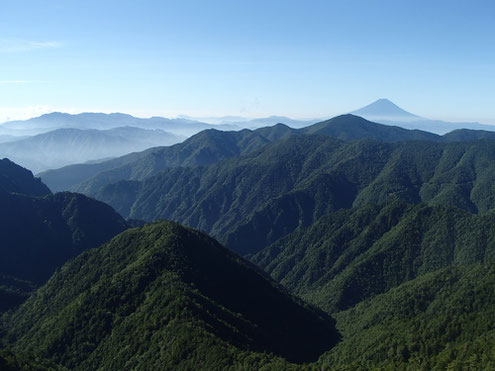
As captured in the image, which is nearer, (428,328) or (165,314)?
(165,314)

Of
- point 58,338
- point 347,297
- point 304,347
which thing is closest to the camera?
point 58,338

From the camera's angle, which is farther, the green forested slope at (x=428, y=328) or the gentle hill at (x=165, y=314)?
the gentle hill at (x=165, y=314)

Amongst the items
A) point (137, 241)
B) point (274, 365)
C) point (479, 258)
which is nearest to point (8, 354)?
point (274, 365)

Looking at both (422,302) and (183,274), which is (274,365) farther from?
(422,302)

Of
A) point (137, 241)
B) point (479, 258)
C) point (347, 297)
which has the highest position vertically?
point (137, 241)

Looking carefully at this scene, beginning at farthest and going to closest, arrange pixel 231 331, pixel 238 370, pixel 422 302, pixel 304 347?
pixel 422 302 < pixel 304 347 < pixel 231 331 < pixel 238 370

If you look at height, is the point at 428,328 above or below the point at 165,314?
below

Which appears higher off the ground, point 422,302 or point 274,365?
point 274,365

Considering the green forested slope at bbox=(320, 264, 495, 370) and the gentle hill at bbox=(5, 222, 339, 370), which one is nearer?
the green forested slope at bbox=(320, 264, 495, 370)
